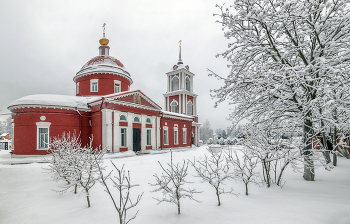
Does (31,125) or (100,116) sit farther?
(100,116)

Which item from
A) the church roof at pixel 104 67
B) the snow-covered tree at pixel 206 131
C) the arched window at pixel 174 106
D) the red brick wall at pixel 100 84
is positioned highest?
the church roof at pixel 104 67

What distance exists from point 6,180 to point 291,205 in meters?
10.6

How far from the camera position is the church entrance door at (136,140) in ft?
60.2

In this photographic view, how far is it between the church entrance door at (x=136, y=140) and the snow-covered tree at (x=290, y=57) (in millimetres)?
12923

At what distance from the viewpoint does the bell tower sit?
2942 cm

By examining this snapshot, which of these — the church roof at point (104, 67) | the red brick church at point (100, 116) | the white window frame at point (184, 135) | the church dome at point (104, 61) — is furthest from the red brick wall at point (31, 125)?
the white window frame at point (184, 135)

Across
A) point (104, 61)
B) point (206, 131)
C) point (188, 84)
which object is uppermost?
point (104, 61)

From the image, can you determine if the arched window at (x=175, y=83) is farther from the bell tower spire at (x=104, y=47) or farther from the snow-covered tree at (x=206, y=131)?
the snow-covered tree at (x=206, y=131)

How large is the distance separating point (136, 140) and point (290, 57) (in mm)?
15367

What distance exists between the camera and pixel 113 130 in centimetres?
1603

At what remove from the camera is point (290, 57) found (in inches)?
247

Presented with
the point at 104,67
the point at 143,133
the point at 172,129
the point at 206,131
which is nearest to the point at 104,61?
the point at 104,67

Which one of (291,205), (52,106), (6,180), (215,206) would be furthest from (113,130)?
(291,205)

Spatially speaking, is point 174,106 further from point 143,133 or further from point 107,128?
point 107,128
